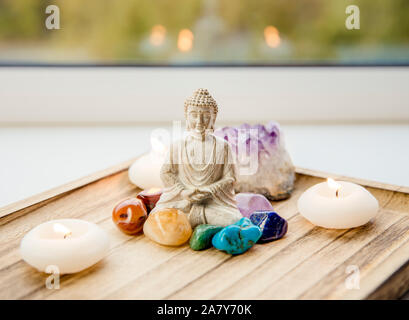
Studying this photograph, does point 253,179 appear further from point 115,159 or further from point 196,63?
point 196,63

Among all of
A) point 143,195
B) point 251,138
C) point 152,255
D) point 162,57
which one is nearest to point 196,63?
point 162,57

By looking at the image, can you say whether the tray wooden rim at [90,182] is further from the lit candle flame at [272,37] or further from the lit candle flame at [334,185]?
the lit candle flame at [272,37]

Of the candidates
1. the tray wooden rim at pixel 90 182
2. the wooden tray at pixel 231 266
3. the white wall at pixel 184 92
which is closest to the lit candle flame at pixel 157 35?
the white wall at pixel 184 92

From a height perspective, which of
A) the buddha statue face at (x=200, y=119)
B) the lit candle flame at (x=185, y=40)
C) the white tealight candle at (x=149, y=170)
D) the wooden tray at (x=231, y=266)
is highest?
the lit candle flame at (x=185, y=40)

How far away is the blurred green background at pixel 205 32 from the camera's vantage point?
227 cm

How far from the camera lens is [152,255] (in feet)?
4.15

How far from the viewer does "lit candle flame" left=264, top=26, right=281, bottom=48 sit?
2312mm

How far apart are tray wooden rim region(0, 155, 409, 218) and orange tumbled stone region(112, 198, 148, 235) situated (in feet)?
0.85

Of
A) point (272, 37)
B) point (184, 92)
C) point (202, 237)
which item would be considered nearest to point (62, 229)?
point (202, 237)

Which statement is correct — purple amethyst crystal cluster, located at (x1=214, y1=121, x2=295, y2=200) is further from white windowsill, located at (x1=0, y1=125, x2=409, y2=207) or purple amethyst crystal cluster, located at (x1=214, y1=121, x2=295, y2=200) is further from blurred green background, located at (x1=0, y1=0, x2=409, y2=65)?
blurred green background, located at (x1=0, y1=0, x2=409, y2=65)

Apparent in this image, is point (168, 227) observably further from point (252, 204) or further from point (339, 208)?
point (339, 208)

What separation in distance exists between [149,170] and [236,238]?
0.44 meters

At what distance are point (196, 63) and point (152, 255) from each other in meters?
1.23

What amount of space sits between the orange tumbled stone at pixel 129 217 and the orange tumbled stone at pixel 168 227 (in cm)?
3
